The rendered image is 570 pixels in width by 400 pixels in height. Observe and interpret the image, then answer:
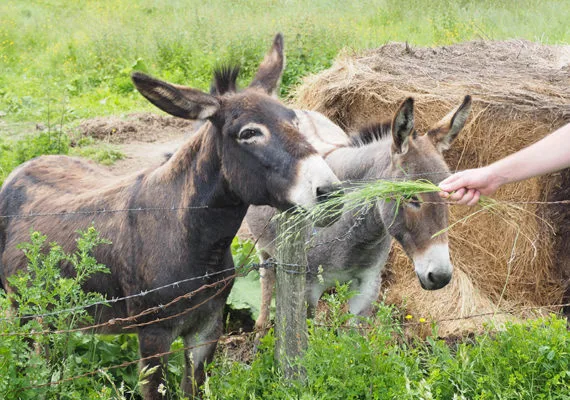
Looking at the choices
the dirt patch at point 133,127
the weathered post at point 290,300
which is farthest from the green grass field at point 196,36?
the weathered post at point 290,300

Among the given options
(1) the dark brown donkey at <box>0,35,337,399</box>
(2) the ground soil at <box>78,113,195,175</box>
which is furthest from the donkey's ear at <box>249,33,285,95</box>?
(2) the ground soil at <box>78,113,195,175</box>

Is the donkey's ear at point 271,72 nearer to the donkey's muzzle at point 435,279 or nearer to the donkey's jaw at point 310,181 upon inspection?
the donkey's jaw at point 310,181

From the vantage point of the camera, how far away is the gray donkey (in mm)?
3518

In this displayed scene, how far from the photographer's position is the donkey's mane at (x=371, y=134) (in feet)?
13.9

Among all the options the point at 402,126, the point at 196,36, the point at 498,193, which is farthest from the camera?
the point at 196,36

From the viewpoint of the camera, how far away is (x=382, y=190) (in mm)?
3180

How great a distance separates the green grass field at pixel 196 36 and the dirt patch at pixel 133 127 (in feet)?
1.28

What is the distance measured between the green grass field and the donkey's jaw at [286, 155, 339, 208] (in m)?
6.01

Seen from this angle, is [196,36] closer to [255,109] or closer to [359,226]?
[359,226]

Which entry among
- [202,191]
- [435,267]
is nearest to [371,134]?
[435,267]

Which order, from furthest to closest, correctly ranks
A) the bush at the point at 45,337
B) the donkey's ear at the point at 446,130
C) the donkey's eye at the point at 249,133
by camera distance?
the donkey's ear at the point at 446,130 → the donkey's eye at the point at 249,133 → the bush at the point at 45,337

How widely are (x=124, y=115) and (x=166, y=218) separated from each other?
20.6 ft

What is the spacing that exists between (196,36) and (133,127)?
4.18 m

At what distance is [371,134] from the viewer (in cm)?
432
